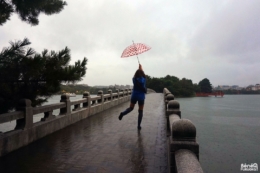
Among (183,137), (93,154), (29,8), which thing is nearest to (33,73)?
(29,8)

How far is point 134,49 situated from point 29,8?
3.34 meters

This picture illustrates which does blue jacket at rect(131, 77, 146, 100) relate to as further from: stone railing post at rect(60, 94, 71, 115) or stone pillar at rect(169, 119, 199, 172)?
stone pillar at rect(169, 119, 199, 172)

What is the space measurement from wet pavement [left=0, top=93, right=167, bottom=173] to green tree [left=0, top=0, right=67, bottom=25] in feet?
10.7

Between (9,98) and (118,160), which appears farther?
(9,98)

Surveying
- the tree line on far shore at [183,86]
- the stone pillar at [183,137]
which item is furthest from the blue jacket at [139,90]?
the tree line on far shore at [183,86]

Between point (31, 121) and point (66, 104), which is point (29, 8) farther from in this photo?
point (66, 104)

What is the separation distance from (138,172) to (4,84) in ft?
14.1

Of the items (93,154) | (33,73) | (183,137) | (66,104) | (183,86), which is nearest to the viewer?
(183,137)

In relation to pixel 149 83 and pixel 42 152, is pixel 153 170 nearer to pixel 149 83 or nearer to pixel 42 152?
pixel 42 152

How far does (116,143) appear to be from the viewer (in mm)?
6430

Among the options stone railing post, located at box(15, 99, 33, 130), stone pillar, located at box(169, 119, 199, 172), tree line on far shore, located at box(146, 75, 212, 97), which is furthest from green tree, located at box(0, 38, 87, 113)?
tree line on far shore, located at box(146, 75, 212, 97)

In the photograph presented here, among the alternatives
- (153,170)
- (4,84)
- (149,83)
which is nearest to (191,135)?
(153,170)

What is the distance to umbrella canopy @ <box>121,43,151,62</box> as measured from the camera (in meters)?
7.75

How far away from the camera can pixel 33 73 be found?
5.96m
